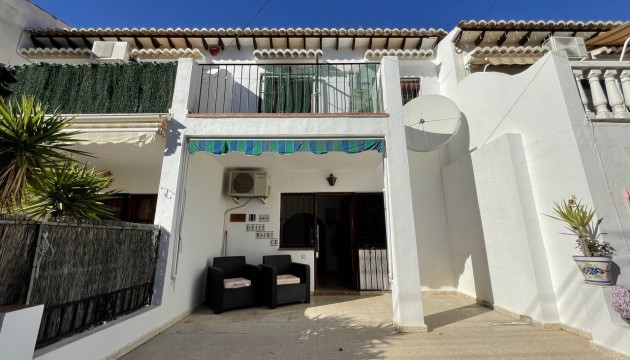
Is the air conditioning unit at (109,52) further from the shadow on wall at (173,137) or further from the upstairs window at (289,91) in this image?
the upstairs window at (289,91)

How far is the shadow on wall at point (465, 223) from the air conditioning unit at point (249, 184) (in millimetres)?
6243

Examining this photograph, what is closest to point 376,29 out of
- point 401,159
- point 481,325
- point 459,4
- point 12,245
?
point 459,4

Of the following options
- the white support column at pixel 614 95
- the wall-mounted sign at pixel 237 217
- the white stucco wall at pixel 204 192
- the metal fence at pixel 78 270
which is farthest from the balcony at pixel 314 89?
the white support column at pixel 614 95

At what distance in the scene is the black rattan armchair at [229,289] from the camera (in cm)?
675

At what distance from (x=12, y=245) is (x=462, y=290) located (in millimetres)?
10067

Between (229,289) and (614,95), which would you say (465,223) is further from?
(229,289)

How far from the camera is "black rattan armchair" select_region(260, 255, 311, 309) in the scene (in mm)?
7109

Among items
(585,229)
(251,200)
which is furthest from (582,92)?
Answer: (251,200)

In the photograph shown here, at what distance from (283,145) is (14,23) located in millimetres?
11333

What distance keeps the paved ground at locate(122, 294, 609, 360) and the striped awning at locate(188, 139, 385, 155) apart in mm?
3927

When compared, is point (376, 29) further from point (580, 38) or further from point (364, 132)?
point (580, 38)

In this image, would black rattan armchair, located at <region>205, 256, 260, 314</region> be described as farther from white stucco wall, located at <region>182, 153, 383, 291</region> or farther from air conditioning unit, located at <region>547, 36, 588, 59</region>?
air conditioning unit, located at <region>547, 36, 588, 59</region>

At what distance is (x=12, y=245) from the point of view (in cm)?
297

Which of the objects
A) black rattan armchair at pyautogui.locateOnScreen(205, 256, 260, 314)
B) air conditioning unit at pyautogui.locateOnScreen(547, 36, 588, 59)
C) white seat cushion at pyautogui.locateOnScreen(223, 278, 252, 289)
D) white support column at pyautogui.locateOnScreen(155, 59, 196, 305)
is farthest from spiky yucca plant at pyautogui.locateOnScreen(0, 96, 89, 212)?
air conditioning unit at pyautogui.locateOnScreen(547, 36, 588, 59)
